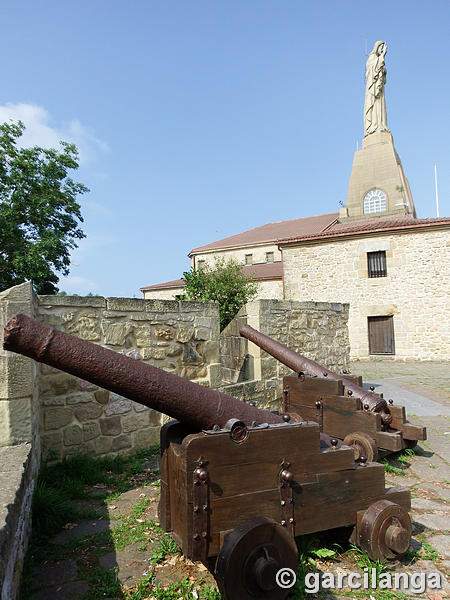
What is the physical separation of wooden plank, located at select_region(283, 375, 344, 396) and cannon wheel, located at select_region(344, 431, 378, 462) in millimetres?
474

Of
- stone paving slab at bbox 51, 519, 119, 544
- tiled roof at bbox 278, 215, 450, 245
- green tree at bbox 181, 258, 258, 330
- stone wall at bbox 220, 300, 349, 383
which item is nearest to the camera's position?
stone paving slab at bbox 51, 519, 119, 544

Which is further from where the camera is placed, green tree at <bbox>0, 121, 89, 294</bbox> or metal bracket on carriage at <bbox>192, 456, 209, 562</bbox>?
green tree at <bbox>0, 121, 89, 294</bbox>

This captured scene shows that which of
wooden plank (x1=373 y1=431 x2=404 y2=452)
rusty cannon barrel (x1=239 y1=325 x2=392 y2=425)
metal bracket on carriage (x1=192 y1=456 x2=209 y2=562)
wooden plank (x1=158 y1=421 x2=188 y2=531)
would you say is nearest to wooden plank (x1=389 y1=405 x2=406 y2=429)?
rusty cannon barrel (x1=239 y1=325 x2=392 y2=425)

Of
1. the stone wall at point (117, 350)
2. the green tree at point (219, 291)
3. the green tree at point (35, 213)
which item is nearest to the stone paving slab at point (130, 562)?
the stone wall at point (117, 350)

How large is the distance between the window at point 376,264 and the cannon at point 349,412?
14.1 m

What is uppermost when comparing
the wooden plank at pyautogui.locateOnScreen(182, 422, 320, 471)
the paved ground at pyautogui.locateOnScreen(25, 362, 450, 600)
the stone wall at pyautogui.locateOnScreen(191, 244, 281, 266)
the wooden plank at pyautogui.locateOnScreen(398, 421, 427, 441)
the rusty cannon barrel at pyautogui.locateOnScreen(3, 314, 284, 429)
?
the stone wall at pyautogui.locateOnScreen(191, 244, 281, 266)

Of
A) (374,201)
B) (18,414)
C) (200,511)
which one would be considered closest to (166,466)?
(200,511)

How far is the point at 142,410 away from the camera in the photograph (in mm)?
4645

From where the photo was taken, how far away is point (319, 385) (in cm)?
428

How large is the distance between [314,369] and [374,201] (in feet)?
69.3

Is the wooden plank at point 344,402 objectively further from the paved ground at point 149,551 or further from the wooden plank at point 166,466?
the wooden plank at point 166,466

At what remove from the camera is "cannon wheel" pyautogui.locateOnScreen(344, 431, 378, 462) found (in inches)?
142

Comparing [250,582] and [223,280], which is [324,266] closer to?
[223,280]

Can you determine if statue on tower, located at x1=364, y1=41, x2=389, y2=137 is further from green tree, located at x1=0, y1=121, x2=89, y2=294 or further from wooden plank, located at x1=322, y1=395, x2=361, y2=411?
wooden plank, located at x1=322, y1=395, x2=361, y2=411
